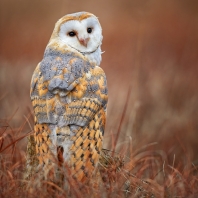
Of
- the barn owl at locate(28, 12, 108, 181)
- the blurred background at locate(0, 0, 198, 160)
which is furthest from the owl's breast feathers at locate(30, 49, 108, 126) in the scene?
the blurred background at locate(0, 0, 198, 160)

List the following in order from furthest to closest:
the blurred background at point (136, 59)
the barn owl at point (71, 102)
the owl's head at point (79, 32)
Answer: the blurred background at point (136, 59)
the owl's head at point (79, 32)
the barn owl at point (71, 102)

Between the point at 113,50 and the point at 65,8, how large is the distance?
0.79m

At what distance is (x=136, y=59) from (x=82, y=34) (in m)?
2.88

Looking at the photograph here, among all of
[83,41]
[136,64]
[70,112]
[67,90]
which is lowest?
[136,64]

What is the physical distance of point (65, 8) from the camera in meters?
6.27

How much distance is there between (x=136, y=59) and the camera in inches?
242

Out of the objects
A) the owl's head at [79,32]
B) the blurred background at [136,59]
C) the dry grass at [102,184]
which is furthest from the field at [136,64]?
the dry grass at [102,184]

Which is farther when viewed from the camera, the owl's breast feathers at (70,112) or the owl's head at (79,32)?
the owl's head at (79,32)

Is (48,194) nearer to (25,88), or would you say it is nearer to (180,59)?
(25,88)

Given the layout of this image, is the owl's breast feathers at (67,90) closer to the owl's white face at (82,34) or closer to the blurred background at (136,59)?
the owl's white face at (82,34)

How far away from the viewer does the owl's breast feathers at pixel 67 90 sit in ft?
10.2

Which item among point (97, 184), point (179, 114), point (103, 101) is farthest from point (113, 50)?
point (97, 184)

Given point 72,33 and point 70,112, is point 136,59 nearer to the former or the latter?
point 72,33

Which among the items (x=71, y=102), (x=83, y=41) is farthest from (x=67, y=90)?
(x=83, y=41)
